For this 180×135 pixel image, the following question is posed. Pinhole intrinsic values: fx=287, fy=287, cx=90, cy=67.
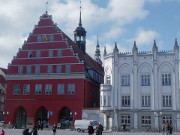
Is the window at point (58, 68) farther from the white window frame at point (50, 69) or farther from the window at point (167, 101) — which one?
the window at point (167, 101)

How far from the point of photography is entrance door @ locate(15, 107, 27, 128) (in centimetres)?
5838

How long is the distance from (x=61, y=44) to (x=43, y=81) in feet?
27.0

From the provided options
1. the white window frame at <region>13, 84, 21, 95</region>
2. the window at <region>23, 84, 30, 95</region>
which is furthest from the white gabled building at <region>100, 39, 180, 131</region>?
the white window frame at <region>13, 84, 21, 95</region>

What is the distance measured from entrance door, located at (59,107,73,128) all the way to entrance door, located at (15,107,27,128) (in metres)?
8.09

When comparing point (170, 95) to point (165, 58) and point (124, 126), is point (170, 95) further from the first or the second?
point (124, 126)

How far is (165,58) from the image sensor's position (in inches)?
1969

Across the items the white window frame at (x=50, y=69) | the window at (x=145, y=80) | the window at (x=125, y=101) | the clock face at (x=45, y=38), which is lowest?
the window at (x=125, y=101)

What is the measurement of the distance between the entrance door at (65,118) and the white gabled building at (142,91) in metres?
7.47

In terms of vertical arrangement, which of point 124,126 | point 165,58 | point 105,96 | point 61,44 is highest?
point 61,44

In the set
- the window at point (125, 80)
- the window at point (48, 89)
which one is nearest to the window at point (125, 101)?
the window at point (125, 80)

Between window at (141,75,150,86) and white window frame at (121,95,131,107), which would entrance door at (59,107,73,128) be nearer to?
white window frame at (121,95,131,107)

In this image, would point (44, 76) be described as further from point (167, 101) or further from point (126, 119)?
point (167, 101)

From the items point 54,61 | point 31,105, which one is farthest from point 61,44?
point 31,105

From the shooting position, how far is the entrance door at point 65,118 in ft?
181
